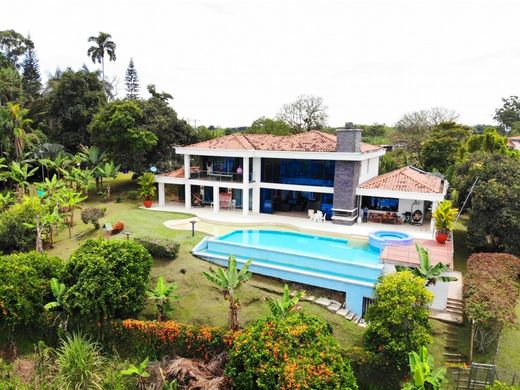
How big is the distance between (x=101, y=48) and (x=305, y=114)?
35.0 metres

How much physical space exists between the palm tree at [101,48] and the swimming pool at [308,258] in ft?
163

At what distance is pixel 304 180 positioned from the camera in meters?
32.7

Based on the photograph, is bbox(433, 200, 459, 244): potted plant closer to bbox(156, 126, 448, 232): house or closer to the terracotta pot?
the terracotta pot

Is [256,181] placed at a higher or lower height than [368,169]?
lower

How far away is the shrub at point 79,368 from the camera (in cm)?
1345

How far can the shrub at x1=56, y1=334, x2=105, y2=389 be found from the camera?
13453 mm

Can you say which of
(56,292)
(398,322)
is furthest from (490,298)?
(56,292)

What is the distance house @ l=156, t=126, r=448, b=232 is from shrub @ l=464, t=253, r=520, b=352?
9.31 meters

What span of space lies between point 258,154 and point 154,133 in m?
11.8

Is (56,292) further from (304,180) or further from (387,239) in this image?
(304,180)

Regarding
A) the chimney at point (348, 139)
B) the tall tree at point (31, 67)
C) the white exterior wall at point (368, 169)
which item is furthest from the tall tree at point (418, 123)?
the tall tree at point (31, 67)

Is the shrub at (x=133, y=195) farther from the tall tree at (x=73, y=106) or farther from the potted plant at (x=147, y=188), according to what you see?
the tall tree at (x=73, y=106)

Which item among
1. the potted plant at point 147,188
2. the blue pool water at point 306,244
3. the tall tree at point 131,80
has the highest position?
the tall tree at point 131,80

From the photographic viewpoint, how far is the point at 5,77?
49031 millimetres
